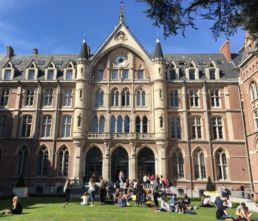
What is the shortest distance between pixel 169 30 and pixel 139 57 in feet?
91.8

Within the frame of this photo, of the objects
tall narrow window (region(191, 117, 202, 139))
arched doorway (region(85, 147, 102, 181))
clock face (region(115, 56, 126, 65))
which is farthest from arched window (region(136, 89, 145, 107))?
arched doorway (region(85, 147, 102, 181))

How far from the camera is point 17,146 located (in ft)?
130

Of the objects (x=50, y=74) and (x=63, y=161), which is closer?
(x=63, y=161)

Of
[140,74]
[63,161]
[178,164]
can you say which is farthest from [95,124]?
[178,164]

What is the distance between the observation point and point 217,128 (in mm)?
40844

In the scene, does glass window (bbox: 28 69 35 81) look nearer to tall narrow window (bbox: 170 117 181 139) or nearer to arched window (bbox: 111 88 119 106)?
arched window (bbox: 111 88 119 106)

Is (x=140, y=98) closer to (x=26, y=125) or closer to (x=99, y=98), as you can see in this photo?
(x=99, y=98)

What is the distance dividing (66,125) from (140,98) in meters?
11.1

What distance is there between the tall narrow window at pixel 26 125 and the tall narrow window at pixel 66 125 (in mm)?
4605

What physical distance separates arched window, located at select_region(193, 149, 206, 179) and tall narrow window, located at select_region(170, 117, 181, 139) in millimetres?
3328

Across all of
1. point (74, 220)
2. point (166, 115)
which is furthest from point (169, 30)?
point (166, 115)

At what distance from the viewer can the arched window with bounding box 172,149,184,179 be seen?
3866 cm

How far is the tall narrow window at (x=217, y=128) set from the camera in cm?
4046

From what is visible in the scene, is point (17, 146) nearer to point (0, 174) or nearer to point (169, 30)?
point (0, 174)
